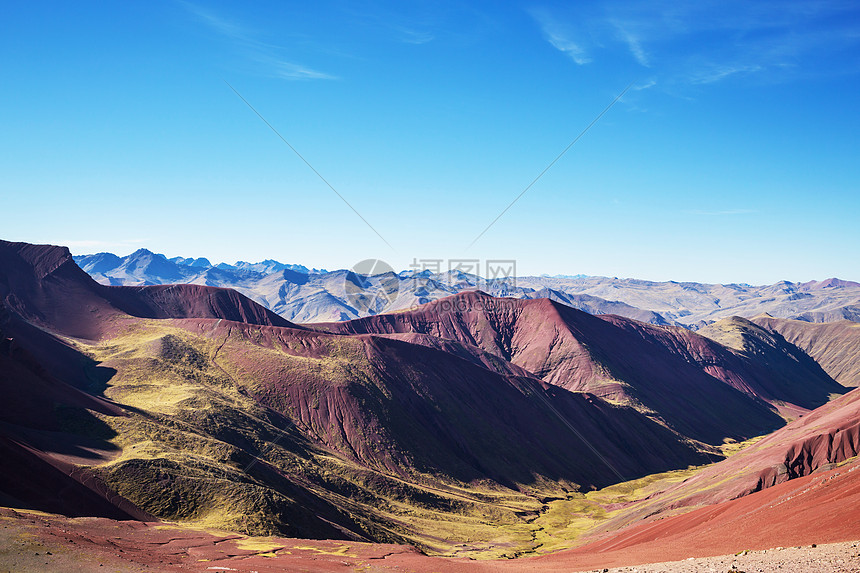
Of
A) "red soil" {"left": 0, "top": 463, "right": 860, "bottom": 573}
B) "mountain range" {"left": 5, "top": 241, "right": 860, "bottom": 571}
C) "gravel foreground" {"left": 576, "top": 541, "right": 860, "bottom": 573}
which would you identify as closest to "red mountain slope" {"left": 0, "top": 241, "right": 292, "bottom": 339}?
"mountain range" {"left": 5, "top": 241, "right": 860, "bottom": 571}

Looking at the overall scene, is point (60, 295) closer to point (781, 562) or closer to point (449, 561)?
point (449, 561)

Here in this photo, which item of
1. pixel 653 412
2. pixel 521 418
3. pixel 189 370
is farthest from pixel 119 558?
→ pixel 653 412

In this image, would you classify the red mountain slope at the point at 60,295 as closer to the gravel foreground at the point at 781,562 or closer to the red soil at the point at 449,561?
the red soil at the point at 449,561

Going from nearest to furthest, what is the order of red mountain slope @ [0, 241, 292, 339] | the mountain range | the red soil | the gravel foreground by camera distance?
the gravel foreground < the red soil < the mountain range < red mountain slope @ [0, 241, 292, 339]

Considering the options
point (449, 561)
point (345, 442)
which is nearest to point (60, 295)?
point (345, 442)

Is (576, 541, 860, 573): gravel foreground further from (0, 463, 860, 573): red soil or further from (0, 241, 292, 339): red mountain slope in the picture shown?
(0, 241, 292, 339): red mountain slope

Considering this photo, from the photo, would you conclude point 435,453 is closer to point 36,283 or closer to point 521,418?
point 521,418
